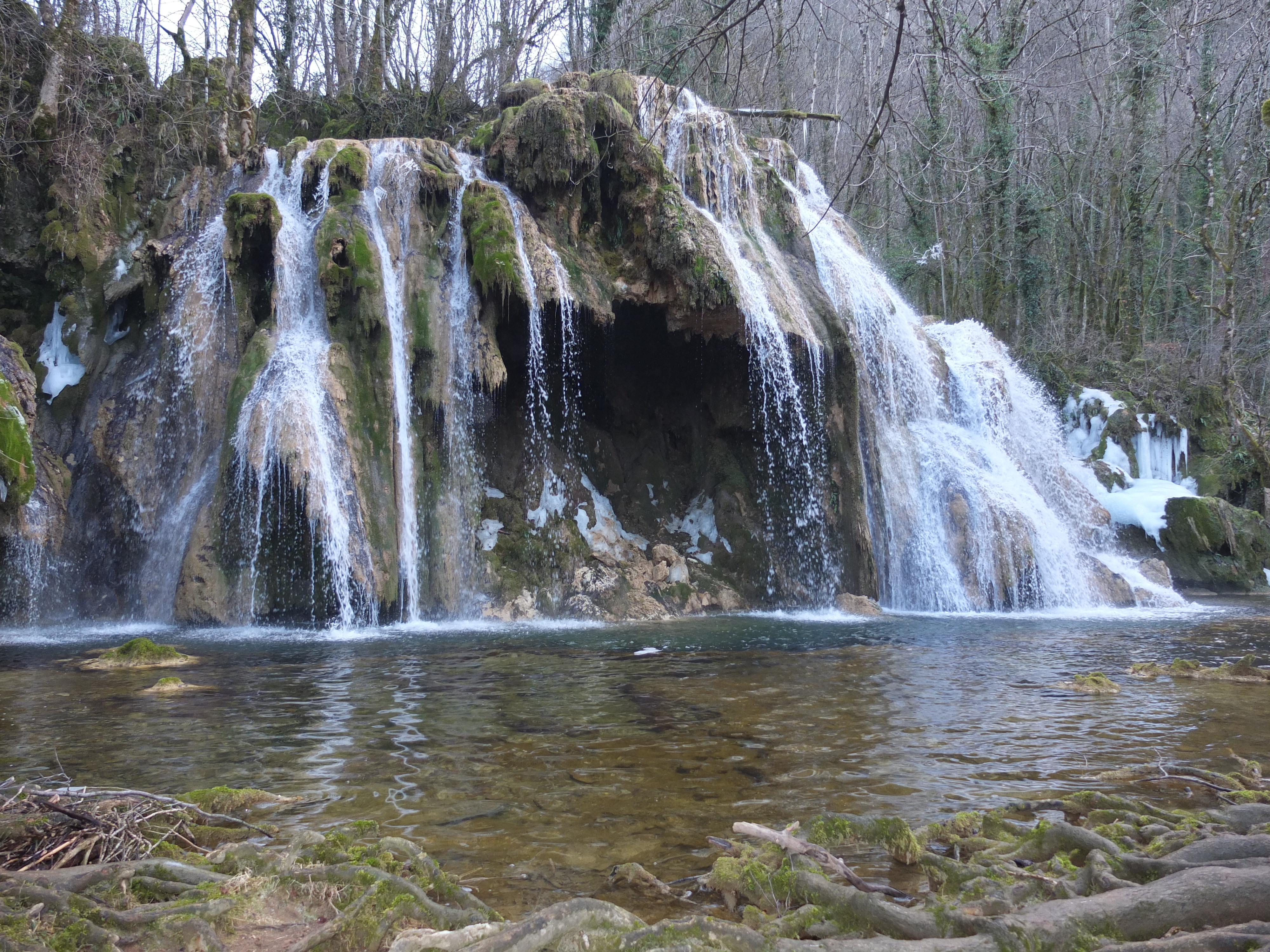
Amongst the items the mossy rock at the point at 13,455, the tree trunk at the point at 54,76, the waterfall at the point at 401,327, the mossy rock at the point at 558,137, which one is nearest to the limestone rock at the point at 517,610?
the waterfall at the point at 401,327

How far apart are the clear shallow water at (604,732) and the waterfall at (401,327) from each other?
252 cm

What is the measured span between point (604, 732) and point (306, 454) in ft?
23.8

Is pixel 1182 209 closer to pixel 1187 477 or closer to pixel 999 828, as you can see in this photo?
pixel 1187 477

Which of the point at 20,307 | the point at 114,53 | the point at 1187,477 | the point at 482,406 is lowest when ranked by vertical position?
the point at 1187,477

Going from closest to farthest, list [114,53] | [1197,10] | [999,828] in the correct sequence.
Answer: [999,828]
[1197,10]
[114,53]

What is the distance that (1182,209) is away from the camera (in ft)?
92.8

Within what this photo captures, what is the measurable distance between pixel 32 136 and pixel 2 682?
10844 millimetres

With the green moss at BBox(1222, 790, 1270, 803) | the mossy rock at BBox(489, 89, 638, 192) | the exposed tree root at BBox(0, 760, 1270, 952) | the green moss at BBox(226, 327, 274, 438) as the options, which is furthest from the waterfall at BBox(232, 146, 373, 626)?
the green moss at BBox(1222, 790, 1270, 803)

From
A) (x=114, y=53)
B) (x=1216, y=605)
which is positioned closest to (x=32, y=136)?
(x=114, y=53)

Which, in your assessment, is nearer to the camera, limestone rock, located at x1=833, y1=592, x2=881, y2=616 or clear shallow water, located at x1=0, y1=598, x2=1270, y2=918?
clear shallow water, located at x1=0, y1=598, x2=1270, y2=918

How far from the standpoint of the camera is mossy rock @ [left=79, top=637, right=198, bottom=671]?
839cm

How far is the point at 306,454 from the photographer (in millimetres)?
11562

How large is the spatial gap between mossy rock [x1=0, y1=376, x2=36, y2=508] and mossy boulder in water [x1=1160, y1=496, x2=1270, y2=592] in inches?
744

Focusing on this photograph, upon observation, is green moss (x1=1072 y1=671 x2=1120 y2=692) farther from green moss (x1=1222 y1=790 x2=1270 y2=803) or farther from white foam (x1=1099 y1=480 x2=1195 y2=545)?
white foam (x1=1099 y1=480 x2=1195 y2=545)
